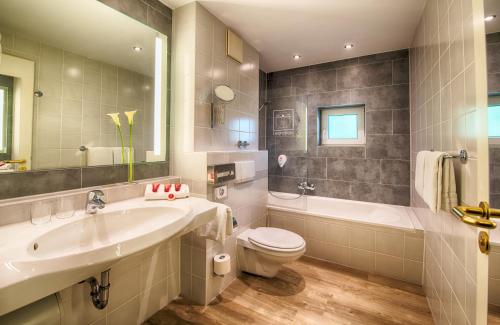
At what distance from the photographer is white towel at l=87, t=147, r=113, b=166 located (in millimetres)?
1376

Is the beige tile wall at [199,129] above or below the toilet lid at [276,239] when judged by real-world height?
above

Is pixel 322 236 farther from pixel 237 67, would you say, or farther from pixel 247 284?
pixel 237 67

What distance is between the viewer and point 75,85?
4.29 feet

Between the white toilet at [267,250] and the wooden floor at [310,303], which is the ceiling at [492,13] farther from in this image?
the wooden floor at [310,303]

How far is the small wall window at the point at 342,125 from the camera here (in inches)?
116

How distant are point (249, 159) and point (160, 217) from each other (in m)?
1.14

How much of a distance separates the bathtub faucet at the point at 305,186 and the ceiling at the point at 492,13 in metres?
2.45

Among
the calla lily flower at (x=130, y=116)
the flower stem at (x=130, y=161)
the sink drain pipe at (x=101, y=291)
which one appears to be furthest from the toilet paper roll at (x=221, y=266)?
the calla lily flower at (x=130, y=116)

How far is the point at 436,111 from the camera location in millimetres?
1533

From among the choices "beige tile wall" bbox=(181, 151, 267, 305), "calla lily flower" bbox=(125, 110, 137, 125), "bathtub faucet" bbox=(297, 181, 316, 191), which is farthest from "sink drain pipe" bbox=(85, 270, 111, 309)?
"bathtub faucet" bbox=(297, 181, 316, 191)

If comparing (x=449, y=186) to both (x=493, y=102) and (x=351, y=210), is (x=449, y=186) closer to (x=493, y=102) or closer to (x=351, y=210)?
(x=493, y=102)

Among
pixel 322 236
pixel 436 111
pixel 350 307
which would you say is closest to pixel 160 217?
pixel 350 307

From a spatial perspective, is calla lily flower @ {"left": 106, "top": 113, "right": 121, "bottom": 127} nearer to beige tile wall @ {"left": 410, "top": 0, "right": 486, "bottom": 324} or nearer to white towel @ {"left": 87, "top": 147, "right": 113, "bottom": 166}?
white towel @ {"left": 87, "top": 147, "right": 113, "bottom": 166}

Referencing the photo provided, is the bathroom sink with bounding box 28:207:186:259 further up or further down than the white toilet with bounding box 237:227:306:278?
further up
